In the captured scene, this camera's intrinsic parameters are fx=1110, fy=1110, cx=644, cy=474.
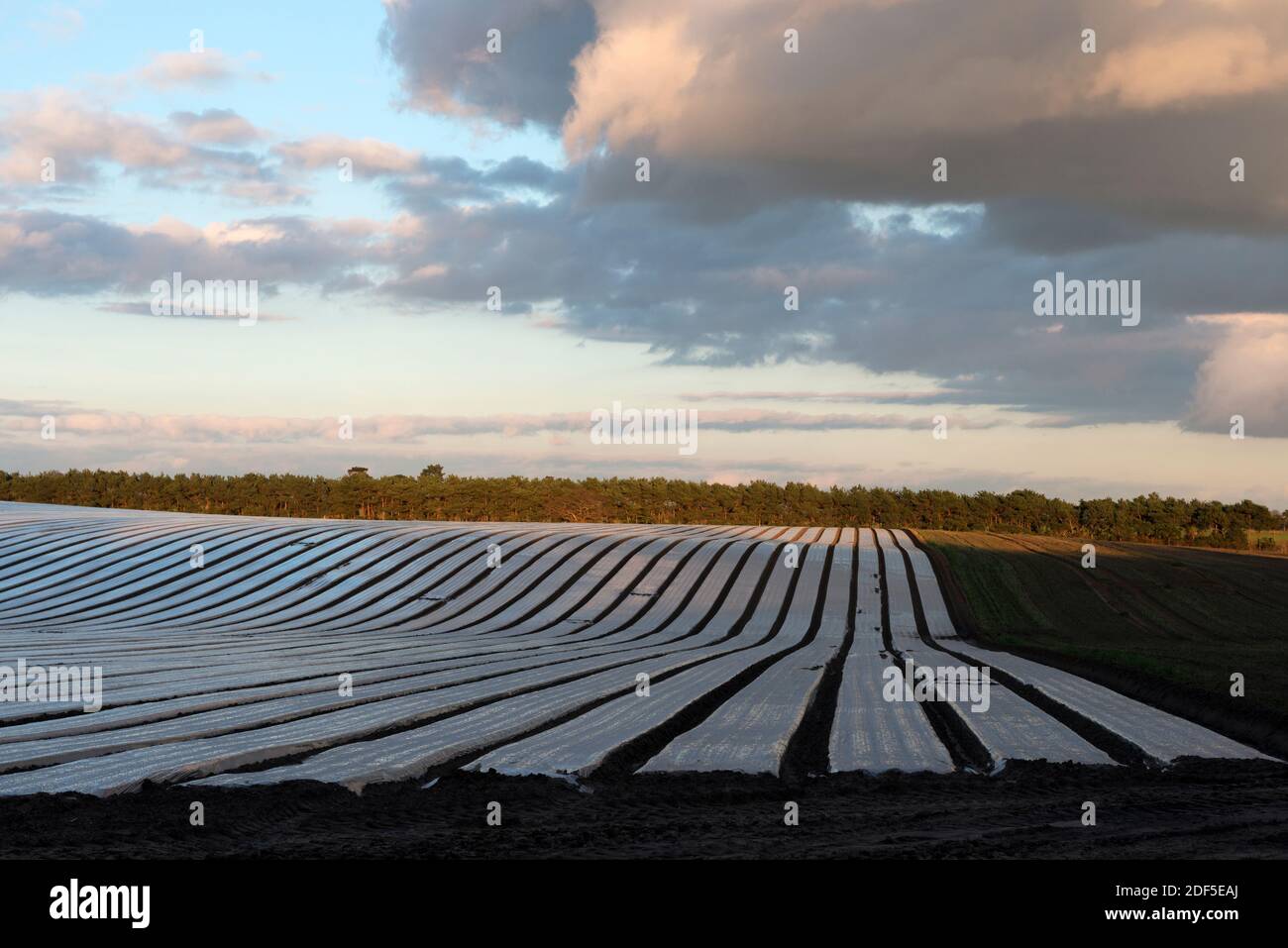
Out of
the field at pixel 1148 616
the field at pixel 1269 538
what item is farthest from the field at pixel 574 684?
the field at pixel 1269 538

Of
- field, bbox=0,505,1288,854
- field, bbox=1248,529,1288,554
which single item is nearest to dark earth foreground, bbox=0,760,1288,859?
field, bbox=0,505,1288,854

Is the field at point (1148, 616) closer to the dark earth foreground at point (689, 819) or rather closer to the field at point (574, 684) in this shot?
the field at point (574, 684)

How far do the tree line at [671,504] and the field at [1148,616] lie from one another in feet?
63.4

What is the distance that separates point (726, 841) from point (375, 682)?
30.9 ft

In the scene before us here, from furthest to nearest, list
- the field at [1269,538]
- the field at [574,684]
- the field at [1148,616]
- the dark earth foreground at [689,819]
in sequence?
the field at [1269,538], the field at [1148,616], the field at [574,684], the dark earth foreground at [689,819]

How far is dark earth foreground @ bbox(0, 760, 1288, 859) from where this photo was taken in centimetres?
768

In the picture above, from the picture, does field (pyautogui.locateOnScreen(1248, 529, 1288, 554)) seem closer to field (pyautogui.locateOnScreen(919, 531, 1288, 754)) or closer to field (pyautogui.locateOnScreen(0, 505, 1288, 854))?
field (pyautogui.locateOnScreen(919, 531, 1288, 754))

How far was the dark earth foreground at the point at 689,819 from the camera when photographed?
7.68 meters

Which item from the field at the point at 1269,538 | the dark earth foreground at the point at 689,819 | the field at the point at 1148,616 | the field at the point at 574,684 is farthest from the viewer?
the field at the point at 1269,538

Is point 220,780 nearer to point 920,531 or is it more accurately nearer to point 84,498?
point 920,531

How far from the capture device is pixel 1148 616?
95.3ft

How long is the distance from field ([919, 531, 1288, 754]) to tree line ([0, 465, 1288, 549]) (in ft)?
63.4

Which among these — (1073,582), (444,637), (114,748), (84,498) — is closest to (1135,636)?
(1073,582)

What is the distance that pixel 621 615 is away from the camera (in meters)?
28.4
